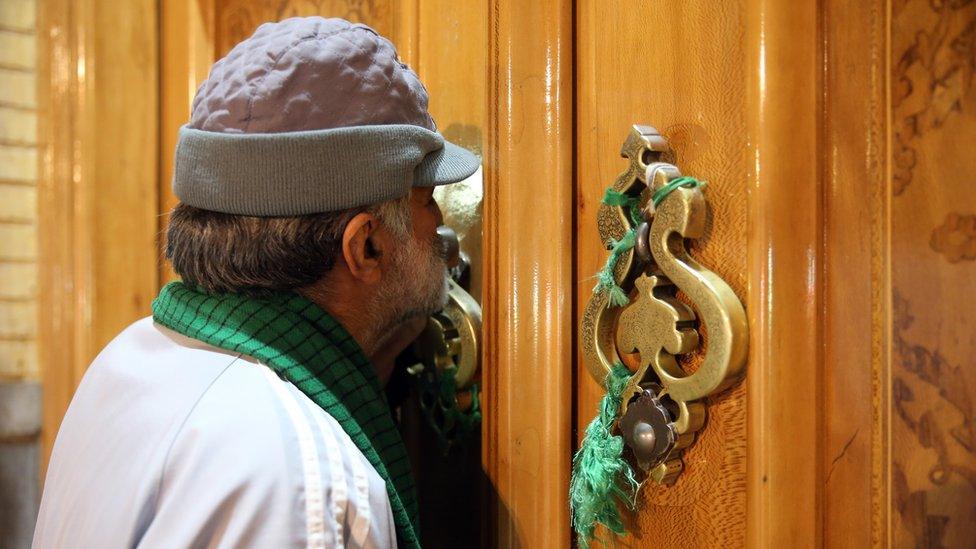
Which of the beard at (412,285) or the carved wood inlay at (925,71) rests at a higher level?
the carved wood inlay at (925,71)

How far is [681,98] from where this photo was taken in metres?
0.60

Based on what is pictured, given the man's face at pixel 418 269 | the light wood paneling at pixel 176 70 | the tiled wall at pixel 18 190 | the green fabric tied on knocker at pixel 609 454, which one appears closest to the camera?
the green fabric tied on knocker at pixel 609 454

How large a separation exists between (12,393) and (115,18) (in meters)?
0.63

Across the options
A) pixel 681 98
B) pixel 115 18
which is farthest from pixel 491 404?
pixel 115 18

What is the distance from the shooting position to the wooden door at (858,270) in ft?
1.75

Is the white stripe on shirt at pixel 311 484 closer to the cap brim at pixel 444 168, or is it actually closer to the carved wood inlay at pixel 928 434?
the cap brim at pixel 444 168

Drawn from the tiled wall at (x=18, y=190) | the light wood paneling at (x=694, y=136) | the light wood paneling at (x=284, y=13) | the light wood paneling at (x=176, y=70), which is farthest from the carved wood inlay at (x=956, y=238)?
the tiled wall at (x=18, y=190)

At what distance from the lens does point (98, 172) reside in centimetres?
117

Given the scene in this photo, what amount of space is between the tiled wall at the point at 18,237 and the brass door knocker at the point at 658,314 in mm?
1079

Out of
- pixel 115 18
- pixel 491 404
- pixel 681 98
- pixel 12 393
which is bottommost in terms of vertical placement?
pixel 12 393

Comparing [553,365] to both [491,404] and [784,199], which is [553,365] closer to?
[491,404]

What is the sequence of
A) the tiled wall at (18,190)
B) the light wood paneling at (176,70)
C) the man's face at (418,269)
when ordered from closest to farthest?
the man's face at (418,269) < the light wood paneling at (176,70) < the tiled wall at (18,190)

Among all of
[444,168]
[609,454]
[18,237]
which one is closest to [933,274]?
[609,454]

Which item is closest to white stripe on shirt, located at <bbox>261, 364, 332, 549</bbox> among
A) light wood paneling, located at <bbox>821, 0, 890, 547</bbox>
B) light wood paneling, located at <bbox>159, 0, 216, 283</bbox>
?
light wood paneling, located at <bbox>821, 0, 890, 547</bbox>
